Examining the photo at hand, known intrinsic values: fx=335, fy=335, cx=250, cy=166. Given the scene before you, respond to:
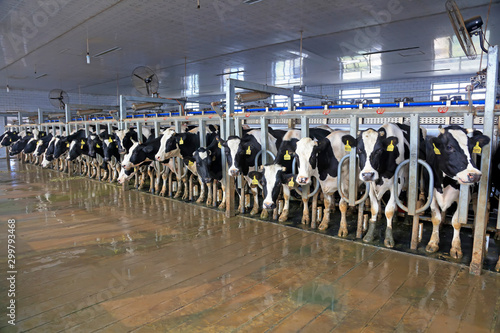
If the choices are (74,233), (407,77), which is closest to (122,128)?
(74,233)

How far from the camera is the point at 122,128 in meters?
9.07

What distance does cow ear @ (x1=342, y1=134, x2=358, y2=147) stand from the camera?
4.62m

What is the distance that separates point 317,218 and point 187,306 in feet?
10.6

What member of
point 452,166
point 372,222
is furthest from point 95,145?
point 452,166

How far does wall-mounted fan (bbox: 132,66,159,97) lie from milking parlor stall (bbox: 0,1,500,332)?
2794 mm

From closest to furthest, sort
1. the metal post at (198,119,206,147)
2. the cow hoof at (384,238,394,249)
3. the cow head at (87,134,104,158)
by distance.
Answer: the cow hoof at (384,238,394,249), the metal post at (198,119,206,147), the cow head at (87,134,104,158)

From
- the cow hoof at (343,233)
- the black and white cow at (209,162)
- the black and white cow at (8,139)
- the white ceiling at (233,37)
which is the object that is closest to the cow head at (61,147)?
the white ceiling at (233,37)

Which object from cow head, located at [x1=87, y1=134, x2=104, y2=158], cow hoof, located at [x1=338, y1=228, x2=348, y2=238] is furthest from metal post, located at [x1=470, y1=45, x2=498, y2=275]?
cow head, located at [x1=87, y1=134, x2=104, y2=158]

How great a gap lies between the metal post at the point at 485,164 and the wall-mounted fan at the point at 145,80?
26.5ft

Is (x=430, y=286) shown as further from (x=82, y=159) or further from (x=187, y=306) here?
(x=82, y=159)

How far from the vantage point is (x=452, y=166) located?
3.85 metres

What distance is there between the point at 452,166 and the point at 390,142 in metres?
0.80

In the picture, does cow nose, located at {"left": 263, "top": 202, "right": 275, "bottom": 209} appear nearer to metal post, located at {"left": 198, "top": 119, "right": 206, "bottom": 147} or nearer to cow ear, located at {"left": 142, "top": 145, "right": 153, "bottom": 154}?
metal post, located at {"left": 198, "top": 119, "right": 206, "bottom": 147}

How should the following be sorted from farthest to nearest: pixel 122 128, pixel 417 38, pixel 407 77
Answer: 1. pixel 407 77
2. pixel 417 38
3. pixel 122 128
